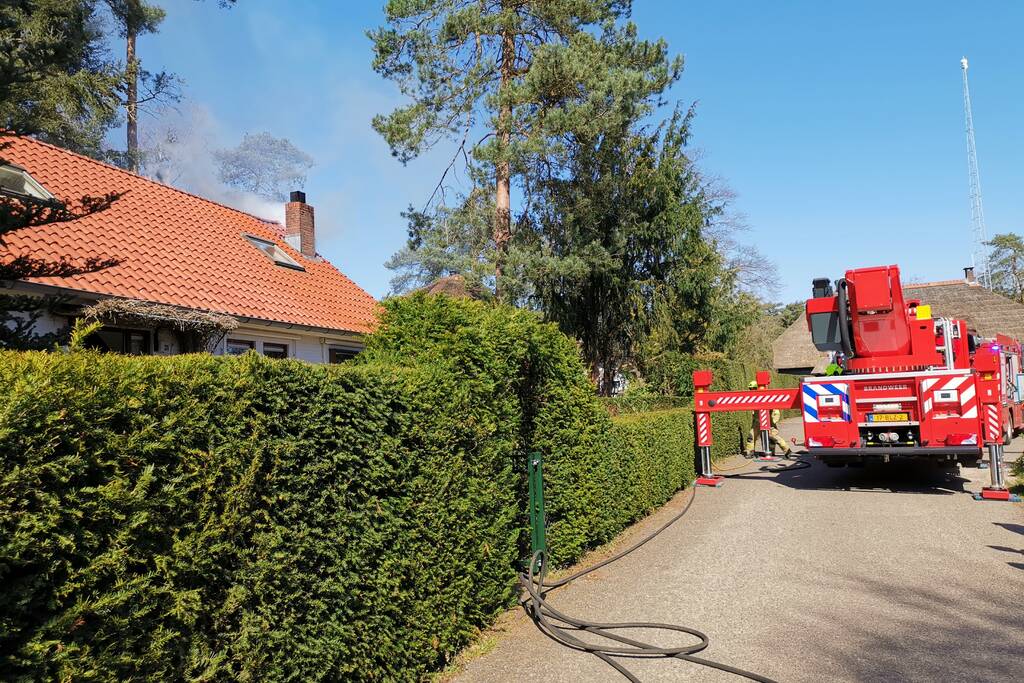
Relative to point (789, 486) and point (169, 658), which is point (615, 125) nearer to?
point (789, 486)

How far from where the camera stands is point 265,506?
3568 mm

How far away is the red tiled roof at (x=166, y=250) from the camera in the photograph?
39.3 feet

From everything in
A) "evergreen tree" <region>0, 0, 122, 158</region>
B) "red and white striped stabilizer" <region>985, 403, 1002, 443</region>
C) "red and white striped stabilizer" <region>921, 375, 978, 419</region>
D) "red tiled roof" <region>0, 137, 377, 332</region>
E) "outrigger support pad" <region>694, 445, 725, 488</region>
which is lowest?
"outrigger support pad" <region>694, 445, 725, 488</region>

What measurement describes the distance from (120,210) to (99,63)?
49.6 feet

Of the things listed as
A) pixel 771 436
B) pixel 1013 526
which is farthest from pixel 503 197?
pixel 1013 526

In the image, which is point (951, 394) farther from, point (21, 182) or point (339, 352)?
point (21, 182)

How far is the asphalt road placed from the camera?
197 inches

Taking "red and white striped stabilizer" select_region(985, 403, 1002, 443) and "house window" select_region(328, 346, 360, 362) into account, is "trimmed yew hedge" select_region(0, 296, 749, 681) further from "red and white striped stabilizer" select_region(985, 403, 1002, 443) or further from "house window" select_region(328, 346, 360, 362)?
"house window" select_region(328, 346, 360, 362)

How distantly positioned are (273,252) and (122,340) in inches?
289

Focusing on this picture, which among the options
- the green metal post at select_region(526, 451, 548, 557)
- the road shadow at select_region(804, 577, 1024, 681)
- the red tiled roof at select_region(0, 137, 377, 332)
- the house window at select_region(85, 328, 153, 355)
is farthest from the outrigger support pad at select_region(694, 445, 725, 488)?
the house window at select_region(85, 328, 153, 355)

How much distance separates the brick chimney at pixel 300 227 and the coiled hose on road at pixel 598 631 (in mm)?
16518

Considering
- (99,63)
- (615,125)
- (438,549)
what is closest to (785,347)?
(615,125)

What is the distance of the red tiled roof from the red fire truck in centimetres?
848

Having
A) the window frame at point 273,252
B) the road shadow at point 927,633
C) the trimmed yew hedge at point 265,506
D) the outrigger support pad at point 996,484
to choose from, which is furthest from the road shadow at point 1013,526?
the window frame at point 273,252
